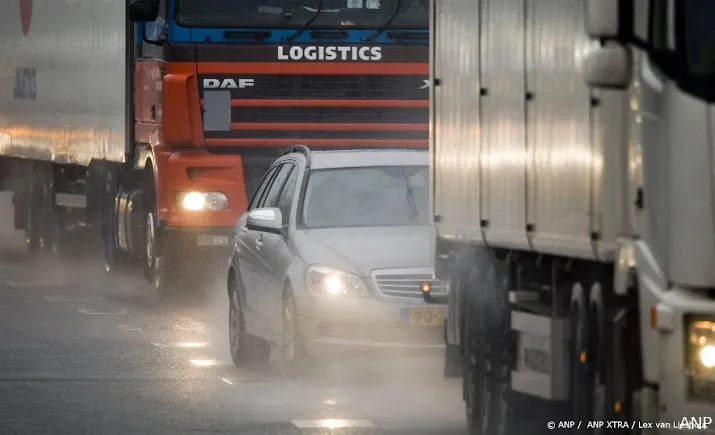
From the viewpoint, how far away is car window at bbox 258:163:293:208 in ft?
58.2

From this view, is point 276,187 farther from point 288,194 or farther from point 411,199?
point 411,199

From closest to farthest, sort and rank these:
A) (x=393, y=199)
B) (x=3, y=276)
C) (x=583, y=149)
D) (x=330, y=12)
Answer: (x=583, y=149)
(x=393, y=199)
(x=330, y=12)
(x=3, y=276)

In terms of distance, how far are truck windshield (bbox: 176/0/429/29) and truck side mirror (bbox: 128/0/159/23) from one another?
249 millimetres

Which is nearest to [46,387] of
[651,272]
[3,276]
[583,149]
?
[583,149]

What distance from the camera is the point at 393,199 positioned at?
17391 mm

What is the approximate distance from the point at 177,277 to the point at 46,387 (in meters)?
7.50

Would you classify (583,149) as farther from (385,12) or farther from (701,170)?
(385,12)

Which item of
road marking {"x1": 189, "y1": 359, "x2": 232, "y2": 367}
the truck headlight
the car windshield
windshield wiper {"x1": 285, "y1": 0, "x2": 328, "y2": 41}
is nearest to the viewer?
the truck headlight

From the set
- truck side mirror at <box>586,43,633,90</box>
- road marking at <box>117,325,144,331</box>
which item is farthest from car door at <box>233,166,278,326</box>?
truck side mirror at <box>586,43,633,90</box>

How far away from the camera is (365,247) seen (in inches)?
637

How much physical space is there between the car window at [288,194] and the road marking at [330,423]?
11.9ft

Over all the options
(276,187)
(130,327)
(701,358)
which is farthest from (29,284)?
(701,358)

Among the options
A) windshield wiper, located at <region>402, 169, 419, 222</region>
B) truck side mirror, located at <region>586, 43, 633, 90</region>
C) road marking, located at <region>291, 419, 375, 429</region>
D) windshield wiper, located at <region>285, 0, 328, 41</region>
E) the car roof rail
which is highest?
windshield wiper, located at <region>285, 0, 328, 41</region>

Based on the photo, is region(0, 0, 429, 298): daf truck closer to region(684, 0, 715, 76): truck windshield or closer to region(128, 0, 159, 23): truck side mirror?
region(128, 0, 159, 23): truck side mirror
